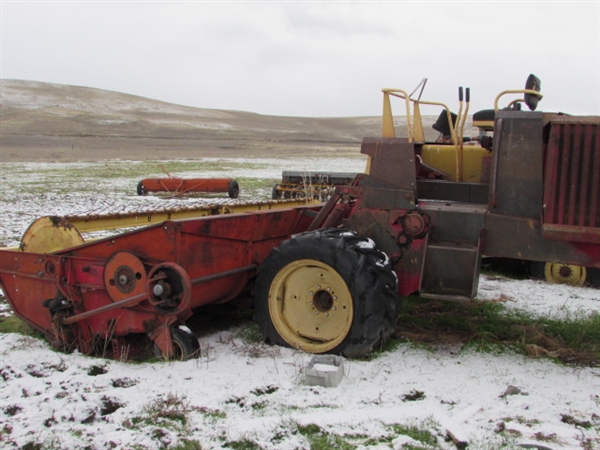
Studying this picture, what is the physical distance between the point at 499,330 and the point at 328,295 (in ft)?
5.25

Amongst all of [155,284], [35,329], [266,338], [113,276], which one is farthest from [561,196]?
[35,329]

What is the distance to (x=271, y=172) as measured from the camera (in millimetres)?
27188

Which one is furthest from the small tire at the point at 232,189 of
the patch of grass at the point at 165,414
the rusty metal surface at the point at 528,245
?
the patch of grass at the point at 165,414

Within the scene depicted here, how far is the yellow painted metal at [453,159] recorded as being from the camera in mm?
5906

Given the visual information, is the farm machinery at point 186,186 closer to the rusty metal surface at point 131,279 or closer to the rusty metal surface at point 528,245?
the rusty metal surface at point 131,279

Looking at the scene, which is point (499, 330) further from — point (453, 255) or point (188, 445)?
point (188, 445)

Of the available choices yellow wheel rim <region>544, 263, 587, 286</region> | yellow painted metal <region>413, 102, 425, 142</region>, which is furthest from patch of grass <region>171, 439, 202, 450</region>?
yellow wheel rim <region>544, 263, 587, 286</region>

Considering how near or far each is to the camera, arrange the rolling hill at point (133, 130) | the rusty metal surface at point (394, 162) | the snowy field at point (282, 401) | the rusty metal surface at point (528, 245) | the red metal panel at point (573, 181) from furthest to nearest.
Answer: the rolling hill at point (133, 130) < the rusty metal surface at point (394, 162) < the rusty metal surface at point (528, 245) < the red metal panel at point (573, 181) < the snowy field at point (282, 401)

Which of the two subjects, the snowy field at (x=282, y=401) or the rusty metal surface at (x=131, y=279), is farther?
the rusty metal surface at (x=131, y=279)

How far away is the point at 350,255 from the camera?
4.90 meters

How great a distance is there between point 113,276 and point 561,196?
11.0 ft

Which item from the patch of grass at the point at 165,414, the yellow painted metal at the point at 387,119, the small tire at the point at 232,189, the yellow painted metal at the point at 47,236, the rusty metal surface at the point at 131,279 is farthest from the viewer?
the small tire at the point at 232,189

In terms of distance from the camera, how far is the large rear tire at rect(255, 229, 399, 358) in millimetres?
4863

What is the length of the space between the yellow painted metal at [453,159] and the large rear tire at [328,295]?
1.34m
